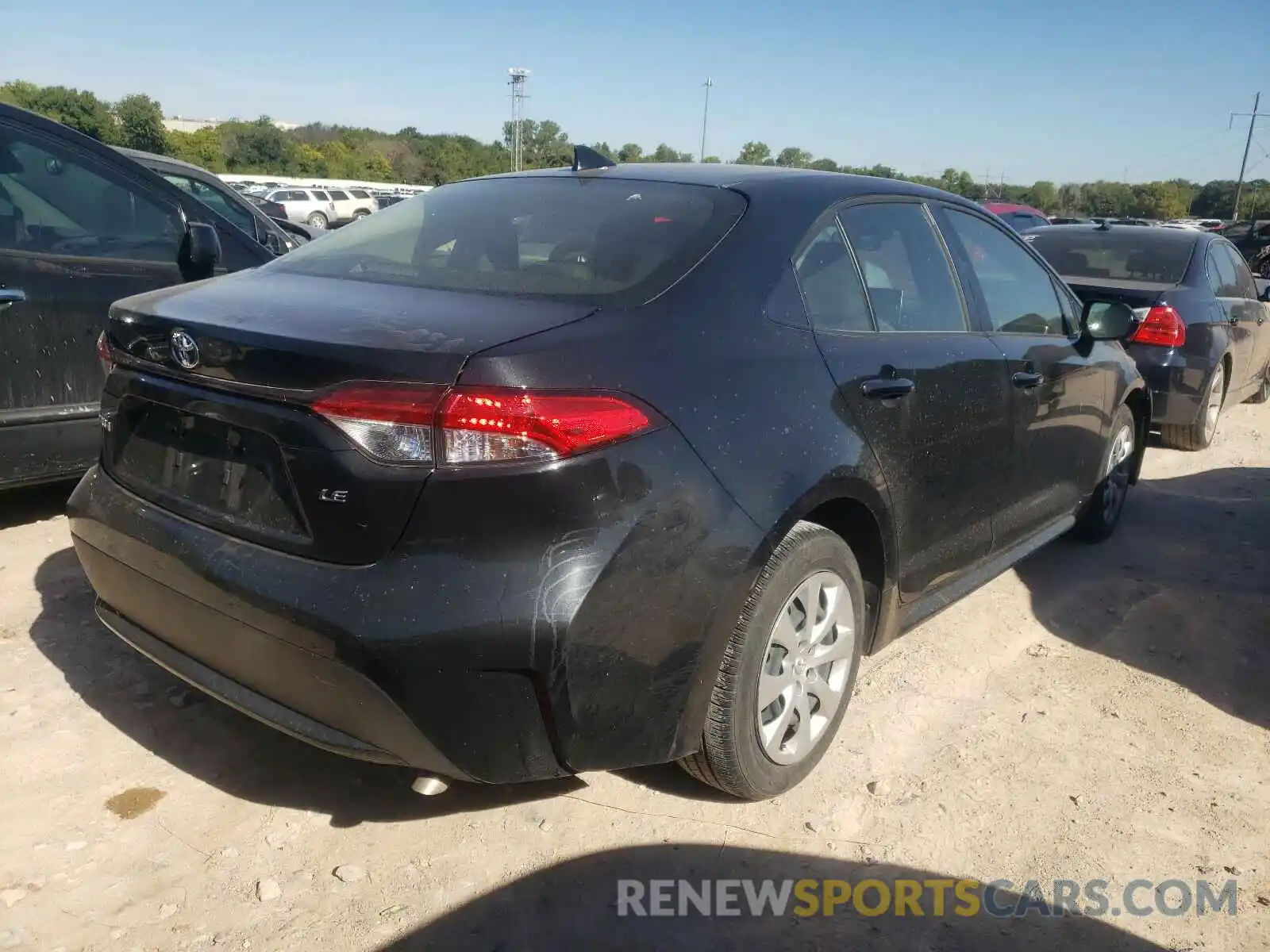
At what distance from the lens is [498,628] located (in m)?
1.97

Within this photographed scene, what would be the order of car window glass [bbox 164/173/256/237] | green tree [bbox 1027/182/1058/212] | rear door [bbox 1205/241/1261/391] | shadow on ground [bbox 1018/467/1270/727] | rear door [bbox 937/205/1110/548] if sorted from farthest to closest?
1. green tree [bbox 1027/182/1058/212]
2. car window glass [bbox 164/173/256/237]
3. rear door [bbox 1205/241/1261/391]
4. shadow on ground [bbox 1018/467/1270/727]
5. rear door [bbox 937/205/1110/548]

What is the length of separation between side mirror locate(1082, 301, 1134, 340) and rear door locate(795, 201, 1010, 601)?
1.03 m

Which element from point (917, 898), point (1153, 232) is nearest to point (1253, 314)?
point (1153, 232)

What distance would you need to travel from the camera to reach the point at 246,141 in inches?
2785

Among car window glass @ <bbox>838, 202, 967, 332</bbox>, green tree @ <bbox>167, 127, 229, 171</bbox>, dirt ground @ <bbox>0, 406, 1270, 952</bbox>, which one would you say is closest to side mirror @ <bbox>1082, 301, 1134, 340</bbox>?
car window glass @ <bbox>838, 202, 967, 332</bbox>

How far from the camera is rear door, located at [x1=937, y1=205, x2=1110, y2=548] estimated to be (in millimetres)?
3531

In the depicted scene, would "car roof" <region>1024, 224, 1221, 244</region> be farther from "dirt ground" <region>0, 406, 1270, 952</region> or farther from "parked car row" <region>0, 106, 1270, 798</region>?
"parked car row" <region>0, 106, 1270, 798</region>

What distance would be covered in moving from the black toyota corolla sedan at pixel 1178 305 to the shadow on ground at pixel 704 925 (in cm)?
488

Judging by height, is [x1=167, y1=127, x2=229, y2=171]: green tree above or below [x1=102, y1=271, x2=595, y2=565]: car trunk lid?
above

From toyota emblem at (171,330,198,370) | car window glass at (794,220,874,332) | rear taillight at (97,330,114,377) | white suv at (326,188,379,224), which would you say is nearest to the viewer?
toyota emblem at (171,330,198,370)

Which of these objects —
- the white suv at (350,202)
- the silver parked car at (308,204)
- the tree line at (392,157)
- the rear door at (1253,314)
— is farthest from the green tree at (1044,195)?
the rear door at (1253,314)

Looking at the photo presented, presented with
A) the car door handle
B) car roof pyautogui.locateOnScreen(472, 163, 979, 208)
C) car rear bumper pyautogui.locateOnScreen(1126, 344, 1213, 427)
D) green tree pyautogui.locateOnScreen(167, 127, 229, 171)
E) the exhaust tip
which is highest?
green tree pyautogui.locateOnScreen(167, 127, 229, 171)

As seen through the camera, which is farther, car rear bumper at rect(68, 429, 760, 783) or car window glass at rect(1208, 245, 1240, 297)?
car window glass at rect(1208, 245, 1240, 297)

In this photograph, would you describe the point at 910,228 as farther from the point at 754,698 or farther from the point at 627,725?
the point at 627,725
